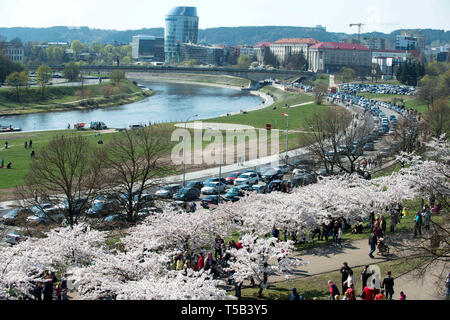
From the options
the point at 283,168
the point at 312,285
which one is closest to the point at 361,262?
the point at 312,285

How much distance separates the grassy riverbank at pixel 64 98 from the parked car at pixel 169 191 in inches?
2518

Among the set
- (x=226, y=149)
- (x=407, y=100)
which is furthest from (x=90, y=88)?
(x=226, y=149)

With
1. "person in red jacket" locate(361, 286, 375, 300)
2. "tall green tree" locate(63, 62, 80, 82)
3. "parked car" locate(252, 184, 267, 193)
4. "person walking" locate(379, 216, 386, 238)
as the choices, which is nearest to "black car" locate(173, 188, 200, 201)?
"parked car" locate(252, 184, 267, 193)

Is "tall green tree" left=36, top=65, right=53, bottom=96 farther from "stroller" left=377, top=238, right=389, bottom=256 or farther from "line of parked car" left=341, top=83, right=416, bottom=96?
"stroller" left=377, top=238, right=389, bottom=256

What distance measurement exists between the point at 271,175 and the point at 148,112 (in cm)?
5934

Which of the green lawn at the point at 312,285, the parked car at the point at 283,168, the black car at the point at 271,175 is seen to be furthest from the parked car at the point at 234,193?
the green lawn at the point at 312,285

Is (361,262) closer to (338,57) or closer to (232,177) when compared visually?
(232,177)

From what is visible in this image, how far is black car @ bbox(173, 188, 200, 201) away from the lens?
108 feet

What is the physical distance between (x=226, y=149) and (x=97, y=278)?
127ft

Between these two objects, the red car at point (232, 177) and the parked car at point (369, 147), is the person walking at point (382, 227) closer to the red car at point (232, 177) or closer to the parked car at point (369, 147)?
the red car at point (232, 177)

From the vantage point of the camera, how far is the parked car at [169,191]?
32906mm

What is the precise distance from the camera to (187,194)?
1315 inches

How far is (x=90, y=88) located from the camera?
119 metres
